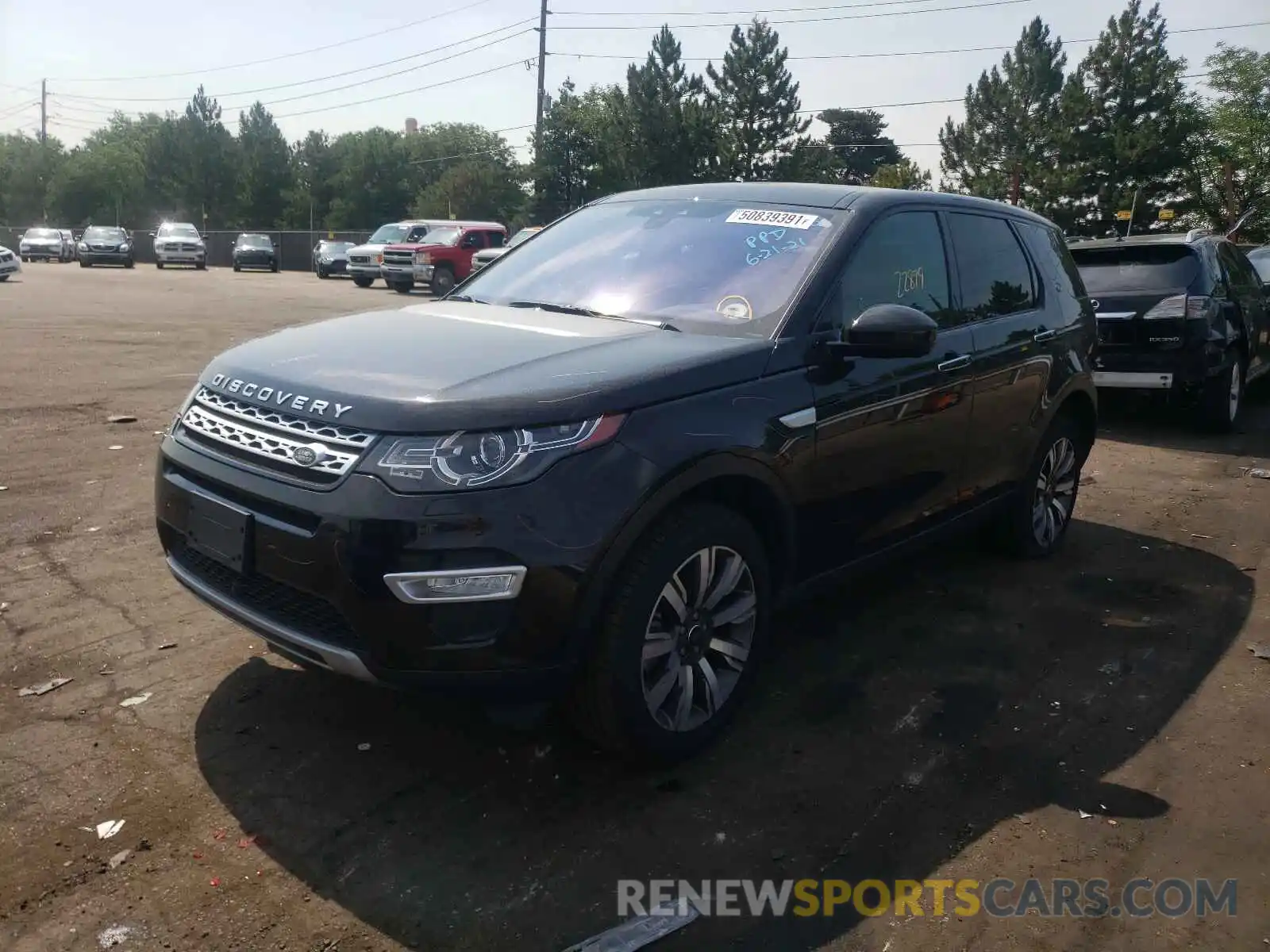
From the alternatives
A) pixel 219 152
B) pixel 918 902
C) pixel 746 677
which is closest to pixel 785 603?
pixel 746 677

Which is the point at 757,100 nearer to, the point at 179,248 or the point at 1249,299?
the point at 179,248

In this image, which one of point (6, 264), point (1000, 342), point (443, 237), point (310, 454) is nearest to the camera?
point (310, 454)

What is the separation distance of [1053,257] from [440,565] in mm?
4176

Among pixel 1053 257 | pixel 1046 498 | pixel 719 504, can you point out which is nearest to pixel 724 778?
pixel 719 504

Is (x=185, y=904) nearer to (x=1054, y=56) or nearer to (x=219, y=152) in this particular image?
(x=1054, y=56)

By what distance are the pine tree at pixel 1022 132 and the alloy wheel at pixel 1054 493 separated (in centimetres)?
5202

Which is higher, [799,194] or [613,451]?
[799,194]

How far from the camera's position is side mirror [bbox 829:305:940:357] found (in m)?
3.52

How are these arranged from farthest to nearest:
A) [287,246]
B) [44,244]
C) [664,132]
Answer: [664,132]
[287,246]
[44,244]

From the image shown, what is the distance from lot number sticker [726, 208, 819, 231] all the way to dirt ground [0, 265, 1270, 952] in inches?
67.2

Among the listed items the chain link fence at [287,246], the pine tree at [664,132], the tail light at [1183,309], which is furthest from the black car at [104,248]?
the tail light at [1183,309]

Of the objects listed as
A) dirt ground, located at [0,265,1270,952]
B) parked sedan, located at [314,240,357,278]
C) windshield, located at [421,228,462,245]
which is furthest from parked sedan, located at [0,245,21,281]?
dirt ground, located at [0,265,1270,952]

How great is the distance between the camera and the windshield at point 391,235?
29.2 metres

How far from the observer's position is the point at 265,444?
9.96 feet
